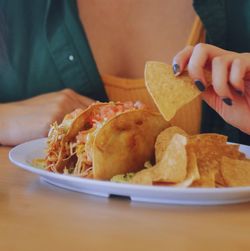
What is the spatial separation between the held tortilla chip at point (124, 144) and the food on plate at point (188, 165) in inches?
0.8

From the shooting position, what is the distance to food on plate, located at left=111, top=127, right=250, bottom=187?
82 centimetres

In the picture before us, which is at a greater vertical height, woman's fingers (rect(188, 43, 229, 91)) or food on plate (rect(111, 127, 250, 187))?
woman's fingers (rect(188, 43, 229, 91))

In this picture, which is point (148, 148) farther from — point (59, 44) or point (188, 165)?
point (59, 44)

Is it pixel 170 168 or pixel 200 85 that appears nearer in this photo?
pixel 170 168

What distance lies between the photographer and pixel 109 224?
0.74 m

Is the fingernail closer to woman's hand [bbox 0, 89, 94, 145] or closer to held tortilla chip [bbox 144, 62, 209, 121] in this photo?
held tortilla chip [bbox 144, 62, 209, 121]

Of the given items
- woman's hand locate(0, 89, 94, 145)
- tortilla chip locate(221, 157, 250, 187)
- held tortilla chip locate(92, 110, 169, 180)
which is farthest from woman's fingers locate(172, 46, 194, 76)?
woman's hand locate(0, 89, 94, 145)

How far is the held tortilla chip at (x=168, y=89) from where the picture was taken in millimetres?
918

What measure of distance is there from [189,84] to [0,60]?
3.15 ft

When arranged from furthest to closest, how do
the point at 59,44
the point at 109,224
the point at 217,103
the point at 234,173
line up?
the point at 59,44, the point at 217,103, the point at 234,173, the point at 109,224

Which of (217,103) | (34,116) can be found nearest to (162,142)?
(217,103)

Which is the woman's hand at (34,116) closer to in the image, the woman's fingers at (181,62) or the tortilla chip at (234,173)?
the woman's fingers at (181,62)

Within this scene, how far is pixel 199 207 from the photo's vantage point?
82cm

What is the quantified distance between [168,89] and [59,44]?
86cm
